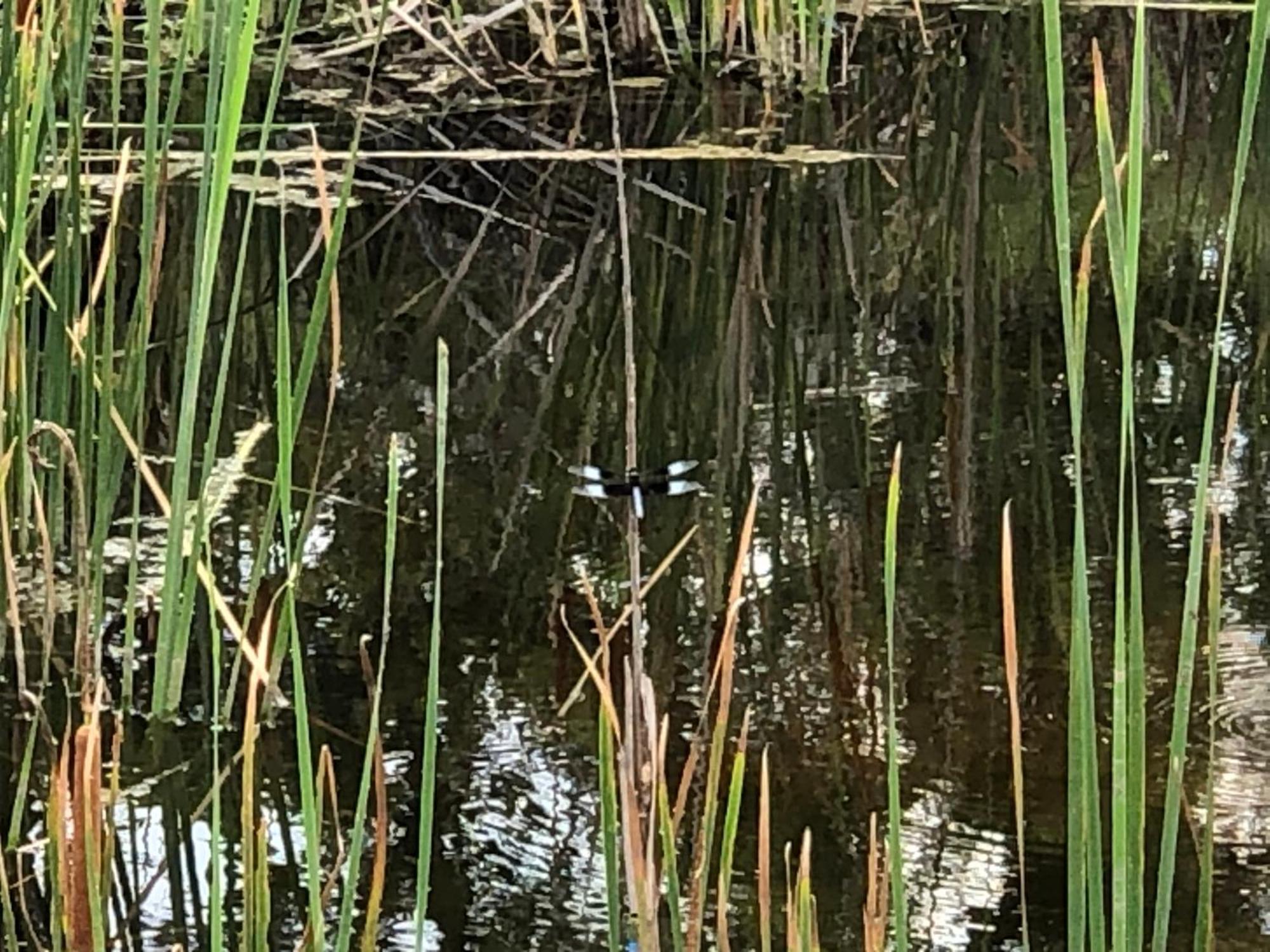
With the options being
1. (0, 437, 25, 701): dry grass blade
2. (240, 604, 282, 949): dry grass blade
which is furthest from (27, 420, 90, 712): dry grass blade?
(240, 604, 282, 949): dry grass blade

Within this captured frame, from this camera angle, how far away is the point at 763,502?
1622mm

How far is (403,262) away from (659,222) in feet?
1.01

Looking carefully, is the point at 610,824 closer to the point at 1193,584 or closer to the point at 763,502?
the point at 1193,584

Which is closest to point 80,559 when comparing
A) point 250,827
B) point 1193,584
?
point 250,827

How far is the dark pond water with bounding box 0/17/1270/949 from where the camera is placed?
1147mm

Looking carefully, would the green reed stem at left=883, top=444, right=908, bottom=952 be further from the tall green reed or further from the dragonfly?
the tall green reed

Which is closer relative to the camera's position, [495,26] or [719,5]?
[719,5]

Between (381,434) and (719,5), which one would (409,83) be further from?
(381,434)

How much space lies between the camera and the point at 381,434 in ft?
5.83

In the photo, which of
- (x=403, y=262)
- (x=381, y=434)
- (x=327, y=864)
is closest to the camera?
(x=327, y=864)

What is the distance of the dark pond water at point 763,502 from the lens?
115 centimetres

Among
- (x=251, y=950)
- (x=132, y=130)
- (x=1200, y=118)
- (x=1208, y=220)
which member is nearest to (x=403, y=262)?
(x=132, y=130)

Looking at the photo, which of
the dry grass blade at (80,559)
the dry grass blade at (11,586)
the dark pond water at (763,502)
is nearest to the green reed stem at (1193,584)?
the dark pond water at (763,502)

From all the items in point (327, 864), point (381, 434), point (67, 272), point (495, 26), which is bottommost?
point (327, 864)
